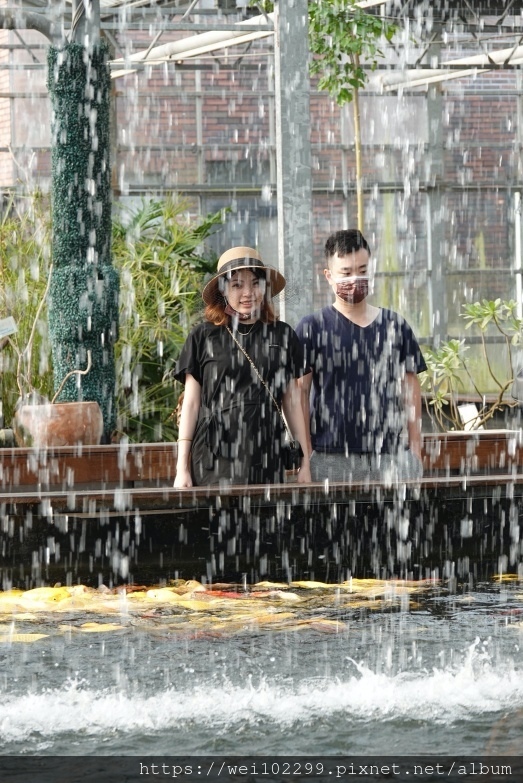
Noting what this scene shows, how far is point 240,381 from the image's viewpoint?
500 centimetres

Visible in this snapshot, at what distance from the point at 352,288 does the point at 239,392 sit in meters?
0.62

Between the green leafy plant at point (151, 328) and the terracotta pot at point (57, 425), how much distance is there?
126 centimetres

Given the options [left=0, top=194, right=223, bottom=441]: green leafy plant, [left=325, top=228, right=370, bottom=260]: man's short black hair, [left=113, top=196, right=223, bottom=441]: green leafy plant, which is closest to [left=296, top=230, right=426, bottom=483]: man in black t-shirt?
[left=325, top=228, right=370, bottom=260]: man's short black hair

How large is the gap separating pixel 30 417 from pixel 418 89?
35.5 feet

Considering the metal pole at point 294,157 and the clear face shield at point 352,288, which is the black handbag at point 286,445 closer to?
the clear face shield at point 352,288

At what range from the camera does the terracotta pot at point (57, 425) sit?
295 inches

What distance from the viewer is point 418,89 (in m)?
16.9

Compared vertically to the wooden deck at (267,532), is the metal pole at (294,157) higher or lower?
higher

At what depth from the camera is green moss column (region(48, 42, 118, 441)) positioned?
831 centimetres

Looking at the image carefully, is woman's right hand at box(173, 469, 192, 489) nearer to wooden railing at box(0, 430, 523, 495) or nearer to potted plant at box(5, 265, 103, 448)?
wooden railing at box(0, 430, 523, 495)

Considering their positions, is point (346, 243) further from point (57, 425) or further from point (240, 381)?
point (57, 425)

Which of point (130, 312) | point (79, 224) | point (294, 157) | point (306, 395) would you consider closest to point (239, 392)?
point (306, 395)

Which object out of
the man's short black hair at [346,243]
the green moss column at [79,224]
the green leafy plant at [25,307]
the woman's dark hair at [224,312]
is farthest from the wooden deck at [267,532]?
the green leafy plant at [25,307]

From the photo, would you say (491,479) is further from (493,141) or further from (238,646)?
(493,141)
